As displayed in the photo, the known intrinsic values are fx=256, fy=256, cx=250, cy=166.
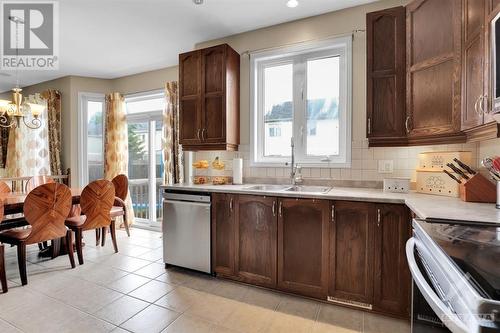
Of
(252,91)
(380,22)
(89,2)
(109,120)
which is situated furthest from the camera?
(109,120)

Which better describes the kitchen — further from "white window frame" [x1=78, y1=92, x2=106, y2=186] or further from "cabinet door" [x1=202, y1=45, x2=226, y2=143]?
"white window frame" [x1=78, y1=92, x2=106, y2=186]

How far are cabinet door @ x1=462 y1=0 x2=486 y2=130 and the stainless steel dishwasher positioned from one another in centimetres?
215

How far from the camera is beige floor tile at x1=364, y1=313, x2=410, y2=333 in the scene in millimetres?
1814

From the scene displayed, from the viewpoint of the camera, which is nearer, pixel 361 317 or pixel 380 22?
pixel 361 317

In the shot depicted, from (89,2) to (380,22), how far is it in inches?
108

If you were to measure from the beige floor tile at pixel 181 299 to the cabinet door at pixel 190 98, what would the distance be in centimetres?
161

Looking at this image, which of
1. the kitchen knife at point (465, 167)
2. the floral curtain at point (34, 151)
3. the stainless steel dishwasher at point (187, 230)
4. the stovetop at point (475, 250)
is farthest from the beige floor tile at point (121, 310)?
the floral curtain at point (34, 151)

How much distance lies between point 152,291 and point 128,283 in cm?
34

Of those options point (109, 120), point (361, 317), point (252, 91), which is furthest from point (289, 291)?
point (109, 120)

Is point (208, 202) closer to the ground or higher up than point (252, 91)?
closer to the ground

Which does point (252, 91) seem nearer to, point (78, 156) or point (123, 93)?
point (123, 93)

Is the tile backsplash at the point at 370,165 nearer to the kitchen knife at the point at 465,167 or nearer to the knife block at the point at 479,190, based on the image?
the kitchen knife at the point at 465,167

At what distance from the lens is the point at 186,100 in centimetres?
312

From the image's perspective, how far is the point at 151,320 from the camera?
1927 millimetres
